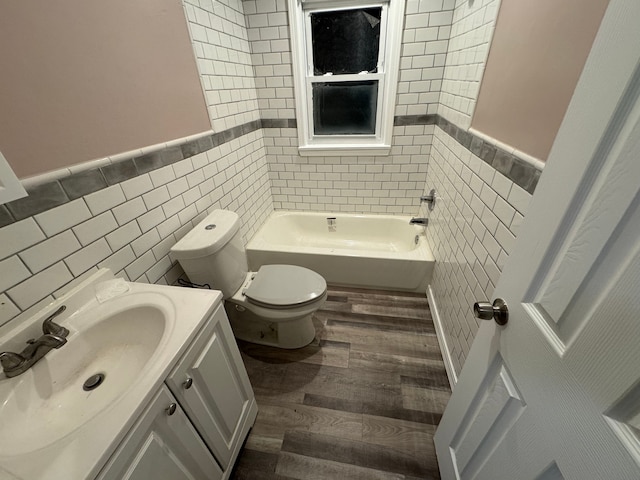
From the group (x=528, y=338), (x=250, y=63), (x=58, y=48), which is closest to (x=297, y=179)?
(x=250, y=63)

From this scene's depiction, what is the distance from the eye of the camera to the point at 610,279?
1.18 feet

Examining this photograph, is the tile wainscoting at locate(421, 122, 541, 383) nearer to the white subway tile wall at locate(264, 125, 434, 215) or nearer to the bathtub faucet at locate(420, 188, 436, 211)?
the bathtub faucet at locate(420, 188, 436, 211)

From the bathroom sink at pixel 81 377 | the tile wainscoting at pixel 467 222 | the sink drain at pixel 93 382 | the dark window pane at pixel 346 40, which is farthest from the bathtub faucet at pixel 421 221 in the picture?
the sink drain at pixel 93 382

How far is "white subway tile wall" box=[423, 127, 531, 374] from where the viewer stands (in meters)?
0.92

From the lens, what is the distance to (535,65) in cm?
79

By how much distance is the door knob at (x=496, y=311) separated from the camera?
0.58 m

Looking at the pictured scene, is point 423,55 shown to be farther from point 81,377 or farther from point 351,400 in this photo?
point 81,377

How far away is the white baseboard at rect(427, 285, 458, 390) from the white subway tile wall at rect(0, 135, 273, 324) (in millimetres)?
1479

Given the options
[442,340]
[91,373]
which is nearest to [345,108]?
[442,340]

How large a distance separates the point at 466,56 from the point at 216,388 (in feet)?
6.38

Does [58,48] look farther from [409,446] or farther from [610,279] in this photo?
[409,446]

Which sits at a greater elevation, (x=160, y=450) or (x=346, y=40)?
(x=346, y=40)

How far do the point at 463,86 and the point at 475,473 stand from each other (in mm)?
1672

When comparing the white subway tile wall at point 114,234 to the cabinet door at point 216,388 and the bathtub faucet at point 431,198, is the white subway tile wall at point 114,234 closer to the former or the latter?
the cabinet door at point 216,388
